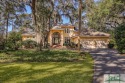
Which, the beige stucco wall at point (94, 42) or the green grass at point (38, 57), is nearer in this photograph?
the green grass at point (38, 57)

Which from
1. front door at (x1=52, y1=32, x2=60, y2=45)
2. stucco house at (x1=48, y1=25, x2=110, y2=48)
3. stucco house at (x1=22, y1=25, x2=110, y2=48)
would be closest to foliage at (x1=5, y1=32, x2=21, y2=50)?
stucco house at (x1=22, y1=25, x2=110, y2=48)

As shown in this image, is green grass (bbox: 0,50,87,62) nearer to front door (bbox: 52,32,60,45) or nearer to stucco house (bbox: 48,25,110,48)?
stucco house (bbox: 48,25,110,48)

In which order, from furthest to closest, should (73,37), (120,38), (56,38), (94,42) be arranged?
(56,38) → (73,37) → (94,42) → (120,38)

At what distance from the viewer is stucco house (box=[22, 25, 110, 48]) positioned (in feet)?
143

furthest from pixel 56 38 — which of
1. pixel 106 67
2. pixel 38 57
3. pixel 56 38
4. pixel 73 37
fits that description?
pixel 106 67

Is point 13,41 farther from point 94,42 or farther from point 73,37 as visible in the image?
point 94,42

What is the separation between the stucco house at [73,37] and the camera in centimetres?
4356

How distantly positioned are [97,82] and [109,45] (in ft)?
108

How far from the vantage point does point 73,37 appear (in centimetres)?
4678

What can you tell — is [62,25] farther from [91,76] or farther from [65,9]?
[91,76]

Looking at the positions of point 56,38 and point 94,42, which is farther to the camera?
point 56,38

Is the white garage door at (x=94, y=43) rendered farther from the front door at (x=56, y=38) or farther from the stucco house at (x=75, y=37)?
the front door at (x=56, y=38)

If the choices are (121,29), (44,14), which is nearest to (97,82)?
(121,29)

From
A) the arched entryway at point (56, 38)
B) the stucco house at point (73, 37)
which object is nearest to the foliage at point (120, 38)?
the stucco house at point (73, 37)
